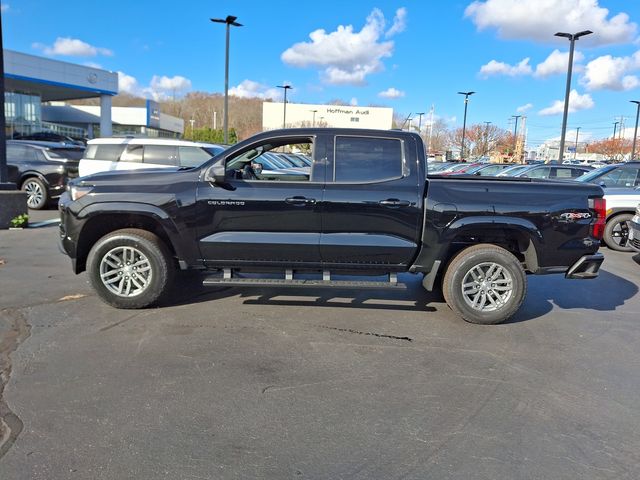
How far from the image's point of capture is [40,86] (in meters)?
42.7

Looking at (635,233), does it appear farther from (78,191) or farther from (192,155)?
(192,155)

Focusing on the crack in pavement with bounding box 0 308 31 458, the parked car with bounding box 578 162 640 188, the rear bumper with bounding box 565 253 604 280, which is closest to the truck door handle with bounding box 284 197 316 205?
the crack in pavement with bounding box 0 308 31 458

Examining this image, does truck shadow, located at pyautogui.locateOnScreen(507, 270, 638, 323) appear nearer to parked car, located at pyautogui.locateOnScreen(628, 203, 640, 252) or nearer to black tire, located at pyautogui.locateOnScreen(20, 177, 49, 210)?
parked car, located at pyautogui.locateOnScreen(628, 203, 640, 252)

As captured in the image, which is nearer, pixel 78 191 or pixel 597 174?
pixel 78 191

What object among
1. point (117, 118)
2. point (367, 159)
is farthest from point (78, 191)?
point (117, 118)

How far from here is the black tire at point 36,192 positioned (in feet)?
42.7

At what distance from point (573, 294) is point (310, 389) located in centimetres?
462

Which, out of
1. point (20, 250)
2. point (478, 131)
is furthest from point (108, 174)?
point (478, 131)

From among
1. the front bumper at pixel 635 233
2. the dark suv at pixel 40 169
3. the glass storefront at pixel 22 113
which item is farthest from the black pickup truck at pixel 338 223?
the glass storefront at pixel 22 113

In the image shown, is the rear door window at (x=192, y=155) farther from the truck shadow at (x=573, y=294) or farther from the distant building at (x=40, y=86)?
the distant building at (x=40, y=86)

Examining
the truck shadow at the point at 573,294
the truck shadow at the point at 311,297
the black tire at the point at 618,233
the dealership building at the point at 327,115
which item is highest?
the dealership building at the point at 327,115

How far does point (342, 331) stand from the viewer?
4953mm

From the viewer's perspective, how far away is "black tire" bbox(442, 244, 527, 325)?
519cm

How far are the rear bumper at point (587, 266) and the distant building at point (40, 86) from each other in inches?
1644
